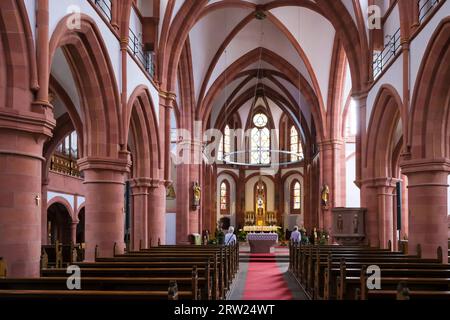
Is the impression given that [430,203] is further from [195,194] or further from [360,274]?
[195,194]

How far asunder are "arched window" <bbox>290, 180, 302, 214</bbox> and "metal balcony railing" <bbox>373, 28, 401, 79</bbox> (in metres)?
26.3

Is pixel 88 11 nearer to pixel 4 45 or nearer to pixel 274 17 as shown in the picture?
pixel 4 45

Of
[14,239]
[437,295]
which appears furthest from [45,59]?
[437,295]

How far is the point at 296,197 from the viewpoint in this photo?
145ft

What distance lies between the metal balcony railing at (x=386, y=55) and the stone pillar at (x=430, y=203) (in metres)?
4.23

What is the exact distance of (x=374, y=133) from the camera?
17875mm

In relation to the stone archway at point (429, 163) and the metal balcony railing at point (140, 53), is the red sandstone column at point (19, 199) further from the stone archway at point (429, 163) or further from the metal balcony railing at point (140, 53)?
the stone archway at point (429, 163)

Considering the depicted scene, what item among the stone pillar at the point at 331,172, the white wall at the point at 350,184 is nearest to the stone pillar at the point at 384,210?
the stone pillar at the point at 331,172

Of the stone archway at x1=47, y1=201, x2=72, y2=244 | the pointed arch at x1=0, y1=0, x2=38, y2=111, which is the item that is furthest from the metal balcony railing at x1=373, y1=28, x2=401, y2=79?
the stone archway at x1=47, y1=201, x2=72, y2=244

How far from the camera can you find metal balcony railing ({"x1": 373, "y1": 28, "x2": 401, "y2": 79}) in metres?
15.7

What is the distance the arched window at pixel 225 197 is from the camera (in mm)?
45125

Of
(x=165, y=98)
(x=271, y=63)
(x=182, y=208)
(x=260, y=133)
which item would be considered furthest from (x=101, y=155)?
(x=260, y=133)

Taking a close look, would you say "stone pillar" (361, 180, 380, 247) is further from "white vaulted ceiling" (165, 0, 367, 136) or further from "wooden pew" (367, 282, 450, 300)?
"wooden pew" (367, 282, 450, 300)

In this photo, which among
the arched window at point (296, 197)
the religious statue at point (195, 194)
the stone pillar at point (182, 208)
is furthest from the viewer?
the arched window at point (296, 197)
